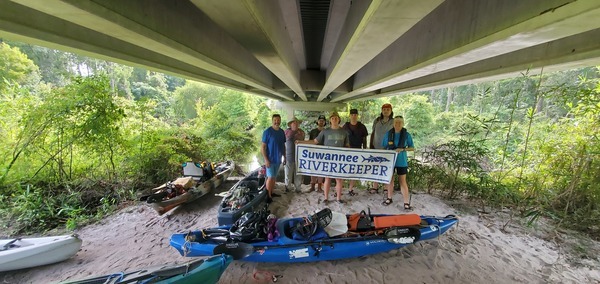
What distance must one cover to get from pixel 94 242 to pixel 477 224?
6778 millimetres

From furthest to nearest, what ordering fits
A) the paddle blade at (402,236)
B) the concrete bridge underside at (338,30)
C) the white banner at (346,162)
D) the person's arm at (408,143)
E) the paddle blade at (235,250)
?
the white banner at (346,162) → the person's arm at (408,143) → the paddle blade at (402,236) → the paddle blade at (235,250) → the concrete bridge underside at (338,30)

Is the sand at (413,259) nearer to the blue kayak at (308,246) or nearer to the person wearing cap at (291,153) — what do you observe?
the blue kayak at (308,246)

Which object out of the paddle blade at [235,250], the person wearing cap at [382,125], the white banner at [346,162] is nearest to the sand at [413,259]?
the paddle blade at [235,250]

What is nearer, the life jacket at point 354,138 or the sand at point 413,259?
the sand at point 413,259

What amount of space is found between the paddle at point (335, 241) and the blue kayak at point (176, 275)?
21cm

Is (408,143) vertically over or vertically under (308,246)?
over

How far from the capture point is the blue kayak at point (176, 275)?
6.93 feet

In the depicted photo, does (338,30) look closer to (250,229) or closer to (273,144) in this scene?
Answer: (273,144)

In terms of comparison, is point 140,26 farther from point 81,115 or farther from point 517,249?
point 517,249

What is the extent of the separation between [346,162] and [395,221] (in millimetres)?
1521

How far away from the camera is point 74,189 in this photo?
16.7 ft

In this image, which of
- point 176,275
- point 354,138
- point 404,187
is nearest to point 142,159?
point 176,275

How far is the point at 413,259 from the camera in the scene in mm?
2881

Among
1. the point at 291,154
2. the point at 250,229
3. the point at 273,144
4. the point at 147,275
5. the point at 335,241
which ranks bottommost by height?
the point at 147,275
